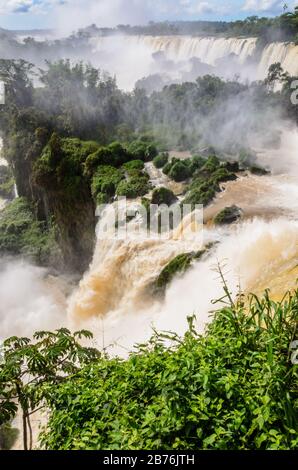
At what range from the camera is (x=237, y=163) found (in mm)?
20281

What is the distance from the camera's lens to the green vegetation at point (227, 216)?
1405 cm

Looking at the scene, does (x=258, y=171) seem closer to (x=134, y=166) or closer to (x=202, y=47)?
(x=134, y=166)

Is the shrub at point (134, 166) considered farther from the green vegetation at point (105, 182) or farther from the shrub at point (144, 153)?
the shrub at point (144, 153)

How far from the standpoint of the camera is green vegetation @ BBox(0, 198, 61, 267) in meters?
24.6

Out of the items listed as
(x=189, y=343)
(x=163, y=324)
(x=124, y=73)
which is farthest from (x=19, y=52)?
(x=189, y=343)

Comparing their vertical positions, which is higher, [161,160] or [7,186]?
[7,186]

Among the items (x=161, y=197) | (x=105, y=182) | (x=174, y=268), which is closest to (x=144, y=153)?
(x=105, y=182)

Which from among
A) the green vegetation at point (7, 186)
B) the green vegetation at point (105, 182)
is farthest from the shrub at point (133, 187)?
the green vegetation at point (7, 186)

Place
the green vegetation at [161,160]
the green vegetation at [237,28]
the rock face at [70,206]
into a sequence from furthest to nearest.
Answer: the green vegetation at [237,28] → the green vegetation at [161,160] → the rock face at [70,206]

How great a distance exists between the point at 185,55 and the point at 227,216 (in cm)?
4620

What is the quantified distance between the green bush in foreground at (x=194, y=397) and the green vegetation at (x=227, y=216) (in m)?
9.28

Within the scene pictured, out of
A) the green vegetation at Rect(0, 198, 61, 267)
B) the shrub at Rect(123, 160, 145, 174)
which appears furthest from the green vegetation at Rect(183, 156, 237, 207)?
the green vegetation at Rect(0, 198, 61, 267)

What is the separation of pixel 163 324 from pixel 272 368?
7516mm

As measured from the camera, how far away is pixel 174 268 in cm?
1284
